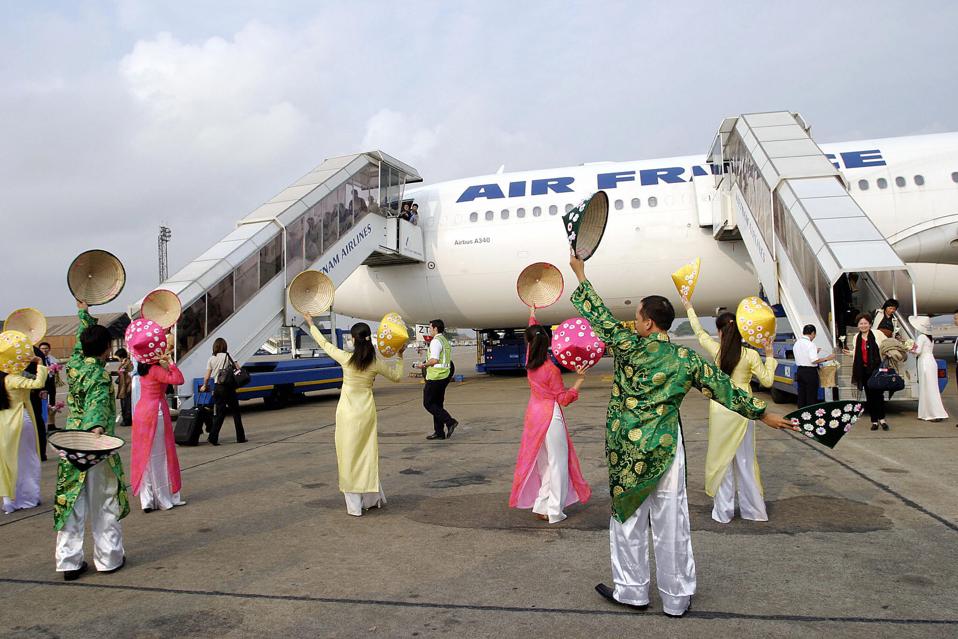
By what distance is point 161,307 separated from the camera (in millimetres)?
8273

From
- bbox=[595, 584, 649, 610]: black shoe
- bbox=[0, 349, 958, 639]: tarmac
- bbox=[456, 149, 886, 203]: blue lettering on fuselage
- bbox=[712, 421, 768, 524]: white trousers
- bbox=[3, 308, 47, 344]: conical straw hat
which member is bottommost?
bbox=[0, 349, 958, 639]: tarmac

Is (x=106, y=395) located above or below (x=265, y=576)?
above

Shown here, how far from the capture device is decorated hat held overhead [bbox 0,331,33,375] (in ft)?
18.0

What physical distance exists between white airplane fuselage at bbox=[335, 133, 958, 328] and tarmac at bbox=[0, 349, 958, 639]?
8681 mm

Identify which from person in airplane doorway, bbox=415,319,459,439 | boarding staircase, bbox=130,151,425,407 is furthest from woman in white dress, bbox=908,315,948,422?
boarding staircase, bbox=130,151,425,407

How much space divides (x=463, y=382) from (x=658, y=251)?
7173 millimetres

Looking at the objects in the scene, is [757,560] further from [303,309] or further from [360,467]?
[303,309]

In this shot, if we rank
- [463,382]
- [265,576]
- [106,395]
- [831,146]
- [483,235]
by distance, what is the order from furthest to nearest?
1. [463,382]
2. [483,235]
3. [831,146]
4. [106,395]
5. [265,576]

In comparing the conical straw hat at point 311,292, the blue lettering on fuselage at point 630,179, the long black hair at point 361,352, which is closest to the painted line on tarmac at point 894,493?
the long black hair at point 361,352

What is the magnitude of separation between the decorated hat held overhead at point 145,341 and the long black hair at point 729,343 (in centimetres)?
461

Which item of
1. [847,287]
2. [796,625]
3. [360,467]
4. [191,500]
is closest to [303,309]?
[360,467]

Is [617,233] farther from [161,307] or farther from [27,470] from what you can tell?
[27,470]

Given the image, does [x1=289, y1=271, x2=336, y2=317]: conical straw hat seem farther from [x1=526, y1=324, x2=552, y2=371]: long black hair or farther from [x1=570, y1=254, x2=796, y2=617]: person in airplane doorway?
[x1=570, y1=254, x2=796, y2=617]: person in airplane doorway

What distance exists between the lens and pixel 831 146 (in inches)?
595
